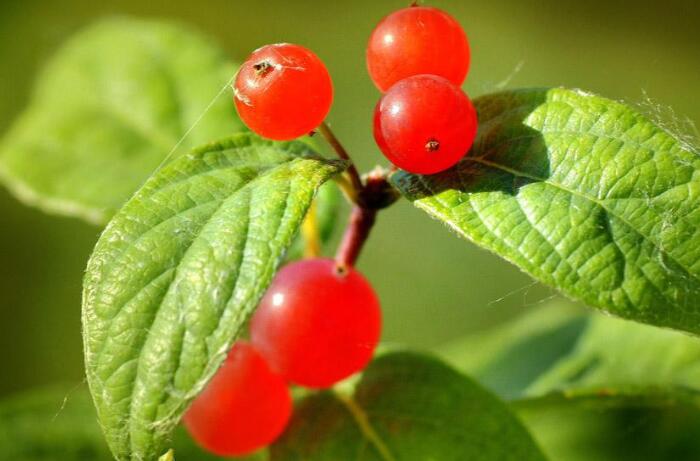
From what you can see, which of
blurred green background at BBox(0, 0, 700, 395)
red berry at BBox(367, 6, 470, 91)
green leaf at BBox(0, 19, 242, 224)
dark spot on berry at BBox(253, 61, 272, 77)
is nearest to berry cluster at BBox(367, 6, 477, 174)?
red berry at BBox(367, 6, 470, 91)

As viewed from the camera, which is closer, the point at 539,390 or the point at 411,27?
the point at 411,27

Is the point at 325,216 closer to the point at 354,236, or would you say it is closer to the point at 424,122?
the point at 354,236

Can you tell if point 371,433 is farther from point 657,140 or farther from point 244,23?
point 244,23

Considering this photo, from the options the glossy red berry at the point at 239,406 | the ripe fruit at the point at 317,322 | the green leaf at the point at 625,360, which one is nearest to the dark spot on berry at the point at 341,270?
the ripe fruit at the point at 317,322

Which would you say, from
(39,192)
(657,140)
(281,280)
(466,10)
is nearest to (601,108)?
(657,140)

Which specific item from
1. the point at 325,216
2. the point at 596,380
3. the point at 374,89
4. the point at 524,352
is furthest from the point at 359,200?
the point at 374,89

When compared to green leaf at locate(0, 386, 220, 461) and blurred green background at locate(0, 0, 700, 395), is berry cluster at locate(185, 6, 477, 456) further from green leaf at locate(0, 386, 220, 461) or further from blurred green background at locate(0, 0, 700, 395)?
blurred green background at locate(0, 0, 700, 395)
